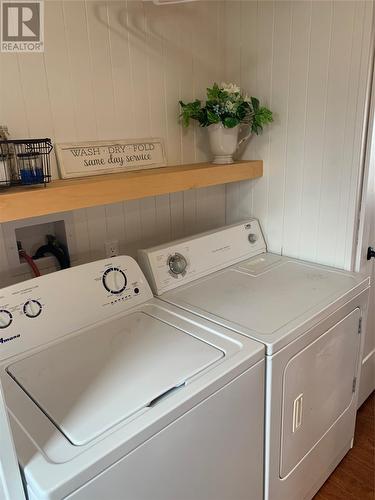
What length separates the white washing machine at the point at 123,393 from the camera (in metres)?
0.89

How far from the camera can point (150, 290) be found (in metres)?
1.58

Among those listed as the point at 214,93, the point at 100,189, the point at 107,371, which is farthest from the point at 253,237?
the point at 107,371

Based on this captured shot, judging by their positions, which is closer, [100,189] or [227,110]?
[100,189]

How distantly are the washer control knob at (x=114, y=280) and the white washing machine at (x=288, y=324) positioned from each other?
14 cm

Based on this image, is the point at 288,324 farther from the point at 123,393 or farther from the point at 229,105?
the point at 229,105

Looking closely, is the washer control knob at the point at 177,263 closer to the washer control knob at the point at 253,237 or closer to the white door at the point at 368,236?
the washer control knob at the point at 253,237

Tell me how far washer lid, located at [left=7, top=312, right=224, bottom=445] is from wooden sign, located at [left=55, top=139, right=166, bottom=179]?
24.3 inches

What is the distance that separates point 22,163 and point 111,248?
0.60m

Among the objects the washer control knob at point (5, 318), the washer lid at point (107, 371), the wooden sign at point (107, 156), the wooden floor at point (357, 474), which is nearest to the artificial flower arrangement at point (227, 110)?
the wooden sign at point (107, 156)

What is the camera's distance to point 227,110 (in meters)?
1.72

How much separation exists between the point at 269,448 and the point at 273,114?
143 centimetres

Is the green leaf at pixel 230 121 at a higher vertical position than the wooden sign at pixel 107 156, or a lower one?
higher

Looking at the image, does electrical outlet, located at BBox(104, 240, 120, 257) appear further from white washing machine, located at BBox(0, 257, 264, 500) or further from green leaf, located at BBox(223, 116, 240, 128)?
green leaf, located at BBox(223, 116, 240, 128)

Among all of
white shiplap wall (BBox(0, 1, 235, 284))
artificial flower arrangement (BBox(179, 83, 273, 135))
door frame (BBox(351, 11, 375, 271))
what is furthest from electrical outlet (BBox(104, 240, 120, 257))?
door frame (BBox(351, 11, 375, 271))
